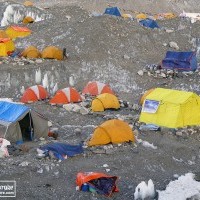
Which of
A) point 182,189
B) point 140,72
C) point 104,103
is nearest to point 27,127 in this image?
point 104,103

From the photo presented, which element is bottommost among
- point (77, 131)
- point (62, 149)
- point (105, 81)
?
point (105, 81)

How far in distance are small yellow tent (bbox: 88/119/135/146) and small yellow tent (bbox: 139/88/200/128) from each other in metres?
2.55

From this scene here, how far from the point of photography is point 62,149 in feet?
50.1

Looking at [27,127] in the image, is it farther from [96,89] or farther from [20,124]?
[96,89]

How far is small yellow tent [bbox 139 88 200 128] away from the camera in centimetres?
1864

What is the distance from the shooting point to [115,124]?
16.7m

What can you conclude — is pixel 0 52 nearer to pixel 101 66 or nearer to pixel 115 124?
pixel 101 66

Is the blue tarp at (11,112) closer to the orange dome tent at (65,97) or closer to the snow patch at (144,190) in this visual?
the orange dome tent at (65,97)

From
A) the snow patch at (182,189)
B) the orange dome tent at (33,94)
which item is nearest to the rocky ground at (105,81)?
the snow patch at (182,189)

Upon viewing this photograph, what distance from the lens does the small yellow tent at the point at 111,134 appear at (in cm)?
1634

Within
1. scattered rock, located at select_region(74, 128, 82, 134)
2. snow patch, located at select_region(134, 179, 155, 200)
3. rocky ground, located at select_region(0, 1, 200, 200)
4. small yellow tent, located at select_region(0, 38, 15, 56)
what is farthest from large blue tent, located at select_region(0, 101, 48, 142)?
small yellow tent, located at select_region(0, 38, 15, 56)

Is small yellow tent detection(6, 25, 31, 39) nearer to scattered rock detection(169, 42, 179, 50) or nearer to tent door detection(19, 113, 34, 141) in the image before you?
scattered rock detection(169, 42, 179, 50)

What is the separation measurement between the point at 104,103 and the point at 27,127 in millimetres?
5016

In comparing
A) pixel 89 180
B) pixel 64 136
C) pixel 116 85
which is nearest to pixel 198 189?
pixel 89 180
